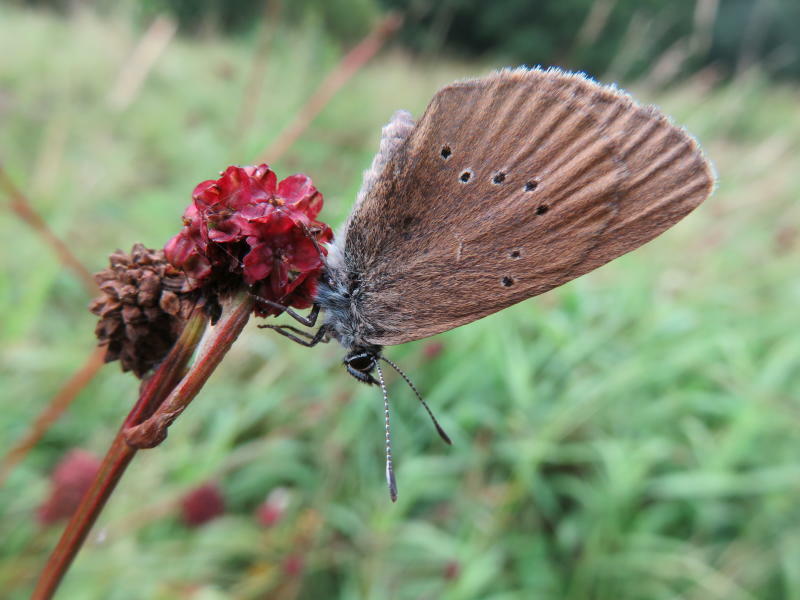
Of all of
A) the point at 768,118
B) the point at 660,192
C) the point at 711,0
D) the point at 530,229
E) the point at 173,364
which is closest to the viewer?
A: the point at 173,364

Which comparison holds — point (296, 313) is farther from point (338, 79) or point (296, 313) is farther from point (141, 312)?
point (338, 79)

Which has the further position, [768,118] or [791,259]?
[768,118]

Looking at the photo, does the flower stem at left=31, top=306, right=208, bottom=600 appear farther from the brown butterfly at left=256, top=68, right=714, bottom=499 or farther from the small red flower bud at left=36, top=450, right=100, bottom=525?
the small red flower bud at left=36, top=450, right=100, bottom=525

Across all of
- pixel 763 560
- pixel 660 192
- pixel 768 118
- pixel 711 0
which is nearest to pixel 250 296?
A: pixel 660 192

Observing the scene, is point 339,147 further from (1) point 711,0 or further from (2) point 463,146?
(2) point 463,146

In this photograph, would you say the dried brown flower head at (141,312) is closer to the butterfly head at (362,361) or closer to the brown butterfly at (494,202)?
the brown butterfly at (494,202)

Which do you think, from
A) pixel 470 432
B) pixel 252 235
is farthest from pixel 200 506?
pixel 252 235

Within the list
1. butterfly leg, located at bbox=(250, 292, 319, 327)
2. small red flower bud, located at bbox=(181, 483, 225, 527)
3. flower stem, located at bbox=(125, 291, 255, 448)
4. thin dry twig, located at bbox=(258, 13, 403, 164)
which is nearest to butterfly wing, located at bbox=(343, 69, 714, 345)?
butterfly leg, located at bbox=(250, 292, 319, 327)
